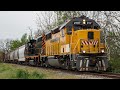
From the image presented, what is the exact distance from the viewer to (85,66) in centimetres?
1802

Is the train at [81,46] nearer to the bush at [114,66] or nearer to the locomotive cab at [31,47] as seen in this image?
the bush at [114,66]

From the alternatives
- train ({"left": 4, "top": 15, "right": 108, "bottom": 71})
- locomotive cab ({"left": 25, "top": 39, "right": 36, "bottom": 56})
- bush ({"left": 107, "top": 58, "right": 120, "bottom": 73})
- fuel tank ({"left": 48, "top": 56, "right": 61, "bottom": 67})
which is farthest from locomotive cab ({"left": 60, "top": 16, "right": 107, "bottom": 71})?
locomotive cab ({"left": 25, "top": 39, "right": 36, "bottom": 56})

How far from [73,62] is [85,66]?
0.83 m

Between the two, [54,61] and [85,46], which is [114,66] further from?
[54,61]

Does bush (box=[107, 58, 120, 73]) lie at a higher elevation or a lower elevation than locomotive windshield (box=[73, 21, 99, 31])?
lower

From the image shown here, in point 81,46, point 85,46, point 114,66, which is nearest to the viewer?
point 81,46

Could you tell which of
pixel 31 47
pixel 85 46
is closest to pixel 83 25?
pixel 85 46

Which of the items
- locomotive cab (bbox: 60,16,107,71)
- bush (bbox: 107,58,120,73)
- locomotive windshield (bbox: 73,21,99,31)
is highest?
locomotive windshield (bbox: 73,21,99,31)

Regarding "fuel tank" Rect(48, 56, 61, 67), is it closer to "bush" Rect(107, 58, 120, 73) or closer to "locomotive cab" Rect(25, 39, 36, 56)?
"bush" Rect(107, 58, 120, 73)

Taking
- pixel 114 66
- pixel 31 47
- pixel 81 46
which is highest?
pixel 31 47

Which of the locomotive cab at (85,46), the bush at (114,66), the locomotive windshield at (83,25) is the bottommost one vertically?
the bush at (114,66)

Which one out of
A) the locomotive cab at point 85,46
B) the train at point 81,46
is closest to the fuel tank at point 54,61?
the train at point 81,46
